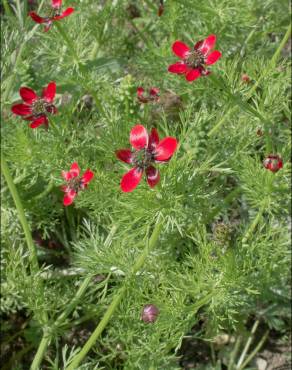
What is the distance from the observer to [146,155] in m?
1.43

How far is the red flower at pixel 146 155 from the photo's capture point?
1397mm

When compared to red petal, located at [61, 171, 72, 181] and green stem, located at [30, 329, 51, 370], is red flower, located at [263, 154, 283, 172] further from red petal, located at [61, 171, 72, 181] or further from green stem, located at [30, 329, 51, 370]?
green stem, located at [30, 329, 51, 370]

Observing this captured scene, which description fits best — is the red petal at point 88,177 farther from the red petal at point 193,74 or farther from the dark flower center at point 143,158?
the red petal at point 193,74

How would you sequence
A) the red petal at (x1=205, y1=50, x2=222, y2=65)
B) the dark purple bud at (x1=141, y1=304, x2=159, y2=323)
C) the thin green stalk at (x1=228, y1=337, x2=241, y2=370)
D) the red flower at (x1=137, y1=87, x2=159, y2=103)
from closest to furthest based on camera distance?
1. the red petal at (x1=205, y1=50, x2=222, y2=65)
2. the dark purple bud at (x1=141, y1=304, x2=159, y2=323)
3. the red flower at (x1=137, y1=87, x2=159, y2=103)
4. the thin green stalk at (x1=228, y1=337, x2=241, y2=370)

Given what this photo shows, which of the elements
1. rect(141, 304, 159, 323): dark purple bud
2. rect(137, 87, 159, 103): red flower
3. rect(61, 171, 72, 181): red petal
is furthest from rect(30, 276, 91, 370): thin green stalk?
rect(137, 87, 159, 103): red flower

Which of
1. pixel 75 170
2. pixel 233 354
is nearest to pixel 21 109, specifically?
pixel 75 170

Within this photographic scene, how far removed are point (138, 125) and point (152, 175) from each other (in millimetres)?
158

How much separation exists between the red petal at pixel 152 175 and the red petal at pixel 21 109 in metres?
0.49

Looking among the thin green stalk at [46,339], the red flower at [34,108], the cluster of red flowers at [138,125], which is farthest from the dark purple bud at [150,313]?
the red flower at [34,108]

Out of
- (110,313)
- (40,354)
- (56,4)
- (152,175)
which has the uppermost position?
(56,4)

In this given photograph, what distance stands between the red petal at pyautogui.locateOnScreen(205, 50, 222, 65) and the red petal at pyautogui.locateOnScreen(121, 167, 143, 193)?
0.45 m

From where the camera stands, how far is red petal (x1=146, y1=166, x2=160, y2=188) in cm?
142

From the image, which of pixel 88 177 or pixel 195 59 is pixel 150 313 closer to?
pixel 88 177

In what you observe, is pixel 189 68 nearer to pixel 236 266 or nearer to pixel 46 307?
pixel 236 266
